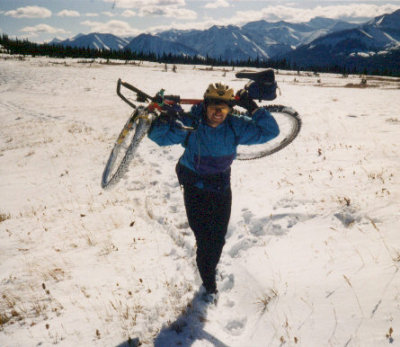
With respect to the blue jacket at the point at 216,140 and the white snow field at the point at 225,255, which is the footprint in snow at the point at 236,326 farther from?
the blue jacket at the point at 216,140

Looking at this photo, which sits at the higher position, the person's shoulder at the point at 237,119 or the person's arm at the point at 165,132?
A: the person's shoulder at the point at 237,119

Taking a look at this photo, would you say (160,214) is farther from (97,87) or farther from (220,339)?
(97,87)

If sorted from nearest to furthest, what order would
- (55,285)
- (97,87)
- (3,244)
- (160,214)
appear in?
1. (55,285)
2. (3,244)
3. (160,214)
4. (97,87)

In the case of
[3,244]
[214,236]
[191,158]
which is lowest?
[3,244]

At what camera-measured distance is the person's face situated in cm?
347

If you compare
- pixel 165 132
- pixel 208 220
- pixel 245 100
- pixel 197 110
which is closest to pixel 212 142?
pixel 197 110

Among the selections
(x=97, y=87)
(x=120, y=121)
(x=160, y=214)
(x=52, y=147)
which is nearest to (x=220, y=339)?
(x=160, y=214)

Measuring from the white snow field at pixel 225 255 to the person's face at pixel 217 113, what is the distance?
262 cm

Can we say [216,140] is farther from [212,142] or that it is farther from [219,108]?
[219,108]

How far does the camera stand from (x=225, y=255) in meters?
5.22

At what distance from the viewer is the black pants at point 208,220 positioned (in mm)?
3863

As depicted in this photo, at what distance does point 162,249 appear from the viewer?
18.2ft

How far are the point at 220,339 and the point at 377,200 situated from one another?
13.2 feet

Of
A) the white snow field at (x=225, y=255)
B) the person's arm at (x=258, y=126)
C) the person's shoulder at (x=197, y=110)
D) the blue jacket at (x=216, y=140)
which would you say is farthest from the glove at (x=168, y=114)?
the white snow field at (x=225, y=255)
